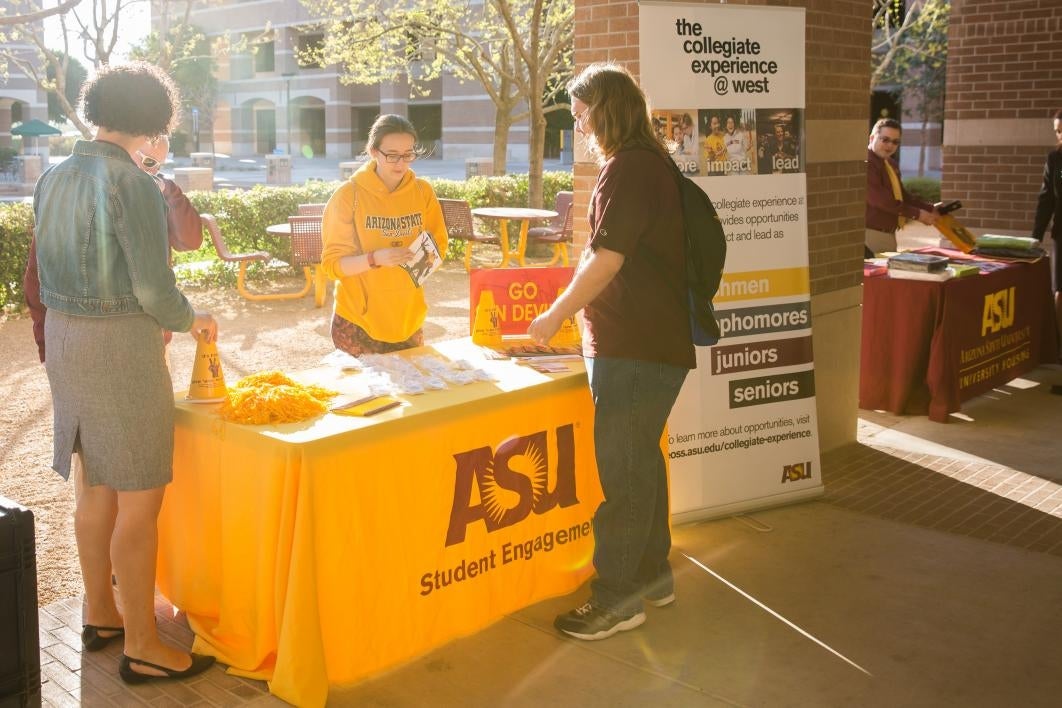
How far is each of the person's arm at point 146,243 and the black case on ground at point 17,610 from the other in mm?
859

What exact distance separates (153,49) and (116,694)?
53.2 metres

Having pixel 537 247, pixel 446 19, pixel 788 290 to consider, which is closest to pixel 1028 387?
pixel 788 290

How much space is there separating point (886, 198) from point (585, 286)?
535cm

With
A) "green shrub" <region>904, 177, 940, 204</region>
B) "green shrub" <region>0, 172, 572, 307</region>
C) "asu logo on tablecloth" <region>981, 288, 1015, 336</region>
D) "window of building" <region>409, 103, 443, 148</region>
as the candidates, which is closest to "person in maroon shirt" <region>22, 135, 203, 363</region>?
"asu logo on tablecloth" <region>981, 288, 1015, 336</region>

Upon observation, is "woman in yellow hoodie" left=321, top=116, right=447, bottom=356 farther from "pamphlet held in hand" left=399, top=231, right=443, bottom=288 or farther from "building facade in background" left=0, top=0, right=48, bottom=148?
"building facade in background" left=0, top=0, right=48, bottom=148

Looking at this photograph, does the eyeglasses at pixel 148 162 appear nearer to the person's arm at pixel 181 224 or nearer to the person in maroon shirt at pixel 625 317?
the person's arm at pixel 181 224

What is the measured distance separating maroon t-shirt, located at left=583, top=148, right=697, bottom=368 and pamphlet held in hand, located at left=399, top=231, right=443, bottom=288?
3.29 ft

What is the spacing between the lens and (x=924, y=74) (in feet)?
144

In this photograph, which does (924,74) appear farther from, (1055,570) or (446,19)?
(1055,570)

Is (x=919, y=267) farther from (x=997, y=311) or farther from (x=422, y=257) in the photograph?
(x=422, y=257)

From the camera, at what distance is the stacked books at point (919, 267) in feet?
23.8

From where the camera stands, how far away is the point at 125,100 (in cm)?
341

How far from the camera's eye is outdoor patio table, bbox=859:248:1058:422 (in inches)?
288

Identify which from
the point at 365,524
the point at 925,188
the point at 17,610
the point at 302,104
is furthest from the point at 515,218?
the point at 302,104
